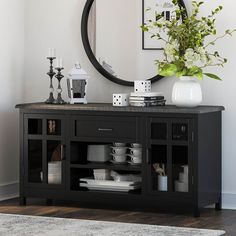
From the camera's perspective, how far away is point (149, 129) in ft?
17.1

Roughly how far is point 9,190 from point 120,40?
1.48 metres

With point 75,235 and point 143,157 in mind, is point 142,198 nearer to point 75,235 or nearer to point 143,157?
point 143,157

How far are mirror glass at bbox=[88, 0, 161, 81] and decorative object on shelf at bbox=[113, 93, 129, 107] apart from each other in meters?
0.40

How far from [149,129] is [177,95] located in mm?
307

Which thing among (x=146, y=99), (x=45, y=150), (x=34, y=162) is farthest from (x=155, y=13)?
(x=34, y=162)

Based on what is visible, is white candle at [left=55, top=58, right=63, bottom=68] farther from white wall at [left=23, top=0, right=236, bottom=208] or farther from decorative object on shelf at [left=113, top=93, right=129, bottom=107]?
decorative object on shelf at [left=113, top=93, right=129, bottom=107]

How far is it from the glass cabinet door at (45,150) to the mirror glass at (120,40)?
675 millimetres

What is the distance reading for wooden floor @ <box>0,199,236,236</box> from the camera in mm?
4938

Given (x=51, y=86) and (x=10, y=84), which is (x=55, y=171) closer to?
(x=51, y=86)

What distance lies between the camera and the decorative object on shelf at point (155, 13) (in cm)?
556

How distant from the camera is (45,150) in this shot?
18.1 feet

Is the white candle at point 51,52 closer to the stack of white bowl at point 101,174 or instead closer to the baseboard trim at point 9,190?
the stack of white bowl at point 101,174

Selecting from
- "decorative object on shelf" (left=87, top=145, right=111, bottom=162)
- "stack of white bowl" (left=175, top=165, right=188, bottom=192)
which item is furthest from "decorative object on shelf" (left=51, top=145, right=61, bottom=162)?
"stack of white bowl" (left=175, top=165, right=188, bottom=192)

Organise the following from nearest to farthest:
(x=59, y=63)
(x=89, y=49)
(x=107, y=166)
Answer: (x=107, y=166)
(x=59, y=63)
(x=89, y=49)
